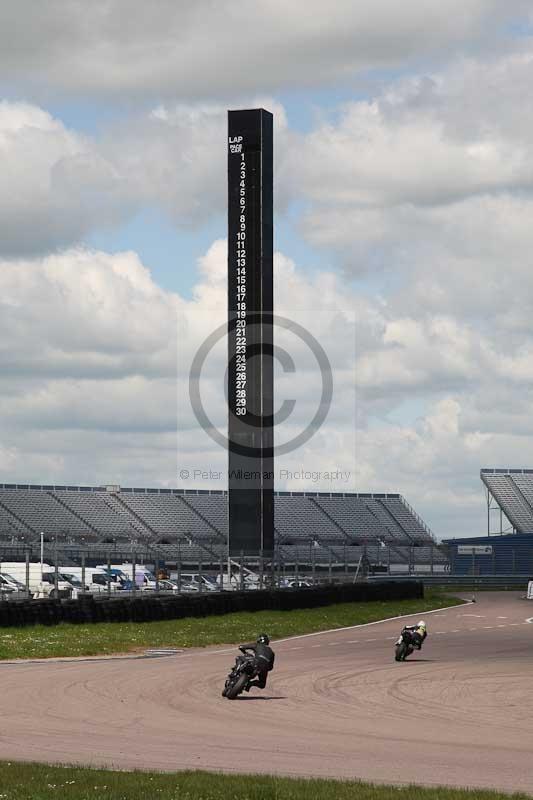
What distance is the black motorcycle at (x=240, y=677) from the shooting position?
2355 cm

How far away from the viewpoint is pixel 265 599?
51188 mm

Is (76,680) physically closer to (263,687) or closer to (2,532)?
(263,687)

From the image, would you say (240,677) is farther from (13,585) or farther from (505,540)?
(505,540)

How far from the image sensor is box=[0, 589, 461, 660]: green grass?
34969 millimetres

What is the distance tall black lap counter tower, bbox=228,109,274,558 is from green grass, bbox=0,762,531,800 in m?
54.3

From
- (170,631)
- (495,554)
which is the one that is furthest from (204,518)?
(170,631)

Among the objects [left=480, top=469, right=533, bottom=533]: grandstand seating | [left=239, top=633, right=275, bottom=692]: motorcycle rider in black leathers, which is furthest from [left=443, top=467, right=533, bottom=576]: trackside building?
[left=239, top=633, right=275, bottom=692]: motorcycle rider in black leathers

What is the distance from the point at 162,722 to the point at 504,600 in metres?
49.9

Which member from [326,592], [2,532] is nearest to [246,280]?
[326,592]

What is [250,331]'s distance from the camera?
69188mm

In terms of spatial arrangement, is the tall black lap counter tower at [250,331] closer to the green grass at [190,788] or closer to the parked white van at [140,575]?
the parked white van at [140,575]

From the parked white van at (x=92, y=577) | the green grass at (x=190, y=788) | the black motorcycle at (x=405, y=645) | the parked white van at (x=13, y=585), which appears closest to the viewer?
the green grass at (x=190, y=788)

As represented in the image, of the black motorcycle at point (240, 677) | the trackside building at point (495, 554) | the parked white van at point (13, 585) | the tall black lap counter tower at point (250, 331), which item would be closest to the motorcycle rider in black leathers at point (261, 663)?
the black motorcycle at point (240, 677)

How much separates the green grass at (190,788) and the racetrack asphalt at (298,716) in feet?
3.33
